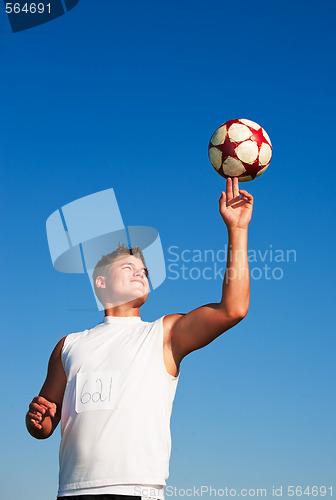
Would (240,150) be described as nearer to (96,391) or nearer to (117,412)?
(96,391)

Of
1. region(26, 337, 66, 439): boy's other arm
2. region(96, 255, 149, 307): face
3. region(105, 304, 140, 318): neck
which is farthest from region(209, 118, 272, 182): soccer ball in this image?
region(26, 337, 66, 439): boy's other arm

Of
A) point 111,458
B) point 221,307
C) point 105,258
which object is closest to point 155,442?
point 111,458

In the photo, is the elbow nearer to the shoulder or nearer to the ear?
the shoulder

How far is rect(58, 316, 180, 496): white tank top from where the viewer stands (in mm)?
4277

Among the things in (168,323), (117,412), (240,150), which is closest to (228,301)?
(168,323)

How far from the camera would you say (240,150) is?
20.7 ft

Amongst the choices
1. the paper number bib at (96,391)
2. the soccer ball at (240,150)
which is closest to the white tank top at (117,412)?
the paper number bib at (96,391)

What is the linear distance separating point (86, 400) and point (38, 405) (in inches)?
25.7

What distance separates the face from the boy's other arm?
2.16ft

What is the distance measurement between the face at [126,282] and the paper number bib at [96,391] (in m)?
0.88

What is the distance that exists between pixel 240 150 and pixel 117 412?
327 centimetres

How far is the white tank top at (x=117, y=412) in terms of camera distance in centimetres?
428

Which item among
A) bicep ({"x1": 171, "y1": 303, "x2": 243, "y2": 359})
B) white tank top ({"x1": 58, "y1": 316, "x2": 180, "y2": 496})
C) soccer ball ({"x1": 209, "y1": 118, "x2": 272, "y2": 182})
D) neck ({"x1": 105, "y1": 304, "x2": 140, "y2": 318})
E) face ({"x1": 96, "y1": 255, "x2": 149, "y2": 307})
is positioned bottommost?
white tank top ({"x1": 58, "y1": 316, "x2": 180, "y2": 496})

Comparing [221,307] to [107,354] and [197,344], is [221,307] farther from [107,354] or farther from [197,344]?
[107,354]
